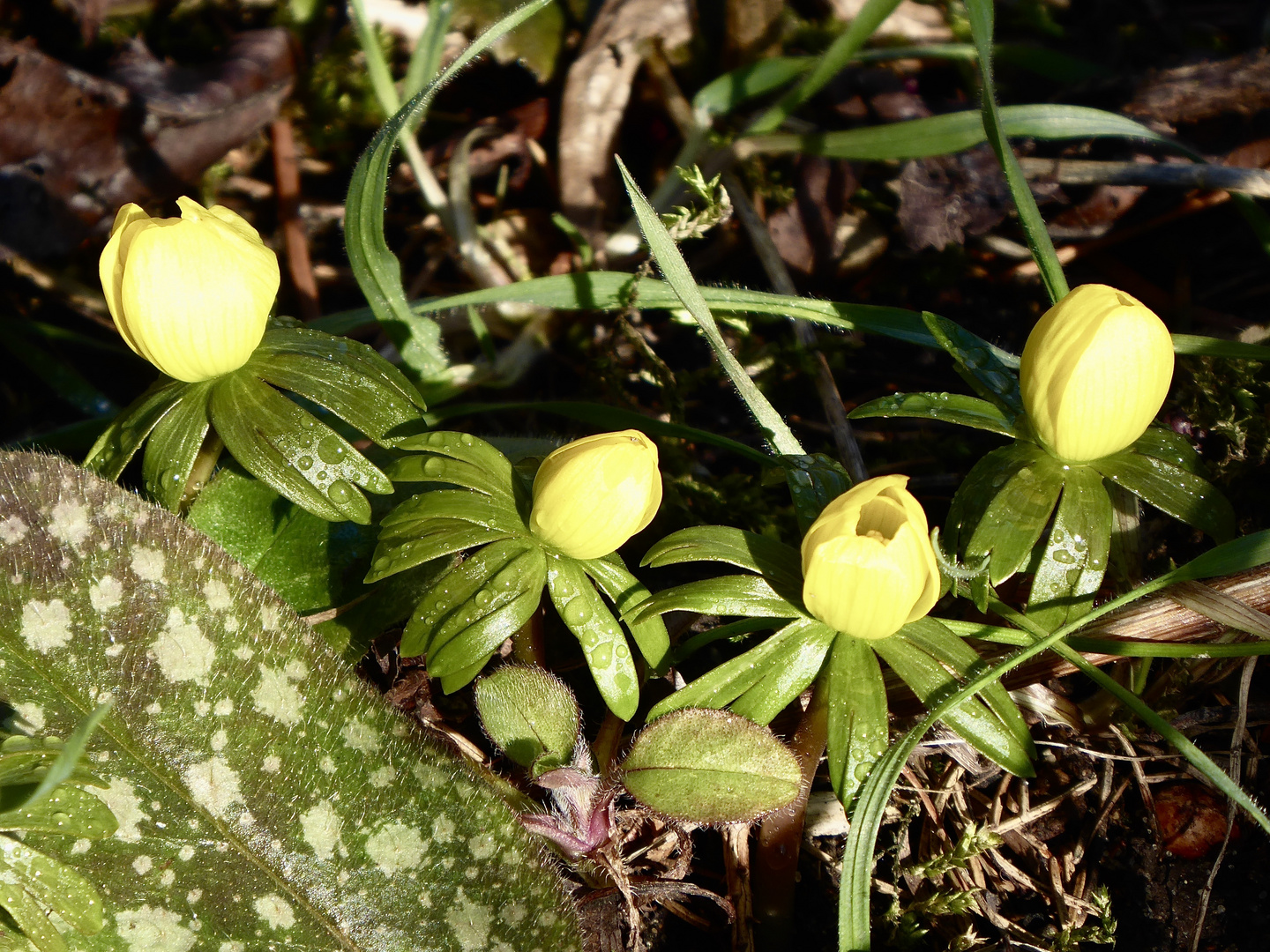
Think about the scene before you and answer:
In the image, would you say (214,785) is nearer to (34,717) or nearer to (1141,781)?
(34,717)

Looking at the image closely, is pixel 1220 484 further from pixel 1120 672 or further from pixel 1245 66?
pixel 1245 66

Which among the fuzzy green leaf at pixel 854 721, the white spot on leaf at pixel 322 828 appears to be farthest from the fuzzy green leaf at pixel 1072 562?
the white spot on leaf at pixel 322 828

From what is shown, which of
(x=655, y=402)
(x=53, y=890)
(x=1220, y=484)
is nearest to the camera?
(x=53, y=890)

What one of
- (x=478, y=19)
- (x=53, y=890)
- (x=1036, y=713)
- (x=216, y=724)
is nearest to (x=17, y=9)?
(x=478, y=19)

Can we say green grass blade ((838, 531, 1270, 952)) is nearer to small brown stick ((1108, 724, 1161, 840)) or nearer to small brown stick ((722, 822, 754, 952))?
small brown stick ((722, 822, 754, 952))

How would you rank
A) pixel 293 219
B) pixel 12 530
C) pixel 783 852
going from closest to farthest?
pixel 12 530
pixel 783 852
pixel 293 219

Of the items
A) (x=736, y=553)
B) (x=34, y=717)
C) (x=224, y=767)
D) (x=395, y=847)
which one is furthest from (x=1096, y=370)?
(x=34, y=717)

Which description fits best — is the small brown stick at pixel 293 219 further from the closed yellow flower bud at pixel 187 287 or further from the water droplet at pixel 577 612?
the water droplet at pixel 577 612
